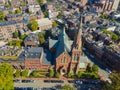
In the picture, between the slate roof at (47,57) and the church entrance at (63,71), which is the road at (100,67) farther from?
the slate roof at (47,57)

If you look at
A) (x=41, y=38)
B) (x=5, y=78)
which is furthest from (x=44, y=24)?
(x=5, y=78)

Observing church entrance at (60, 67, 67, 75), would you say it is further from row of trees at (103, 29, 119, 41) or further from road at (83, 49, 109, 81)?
row of trees at (103, 29, 119, 41)

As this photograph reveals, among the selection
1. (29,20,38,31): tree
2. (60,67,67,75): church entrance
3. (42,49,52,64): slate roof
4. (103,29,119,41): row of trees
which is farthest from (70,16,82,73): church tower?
(29,20,38,31): tree

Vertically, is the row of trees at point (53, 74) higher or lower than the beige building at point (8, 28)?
lower

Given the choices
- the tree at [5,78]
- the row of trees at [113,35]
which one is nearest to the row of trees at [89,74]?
the tree at [5,78]

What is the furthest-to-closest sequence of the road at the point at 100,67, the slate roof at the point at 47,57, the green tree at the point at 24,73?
the road at the point at 100,67, the slate roof at the point at 47,57, the green tree at the point at 24,73

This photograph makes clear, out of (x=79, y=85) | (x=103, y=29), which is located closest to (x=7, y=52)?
(x=79, y=85)

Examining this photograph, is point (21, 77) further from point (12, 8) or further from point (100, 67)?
point (12, 8)

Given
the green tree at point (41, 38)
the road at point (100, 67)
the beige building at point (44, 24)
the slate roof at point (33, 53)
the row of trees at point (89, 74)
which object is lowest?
the road at point (100, 67)

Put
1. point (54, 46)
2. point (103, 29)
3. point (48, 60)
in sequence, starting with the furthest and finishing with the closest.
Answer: point (103, 29) < point (54, 46) < point (48, 60)

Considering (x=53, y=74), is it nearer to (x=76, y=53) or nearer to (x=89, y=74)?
(x=76, y=53)

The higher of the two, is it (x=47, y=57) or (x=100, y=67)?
(x=47, y=57)
